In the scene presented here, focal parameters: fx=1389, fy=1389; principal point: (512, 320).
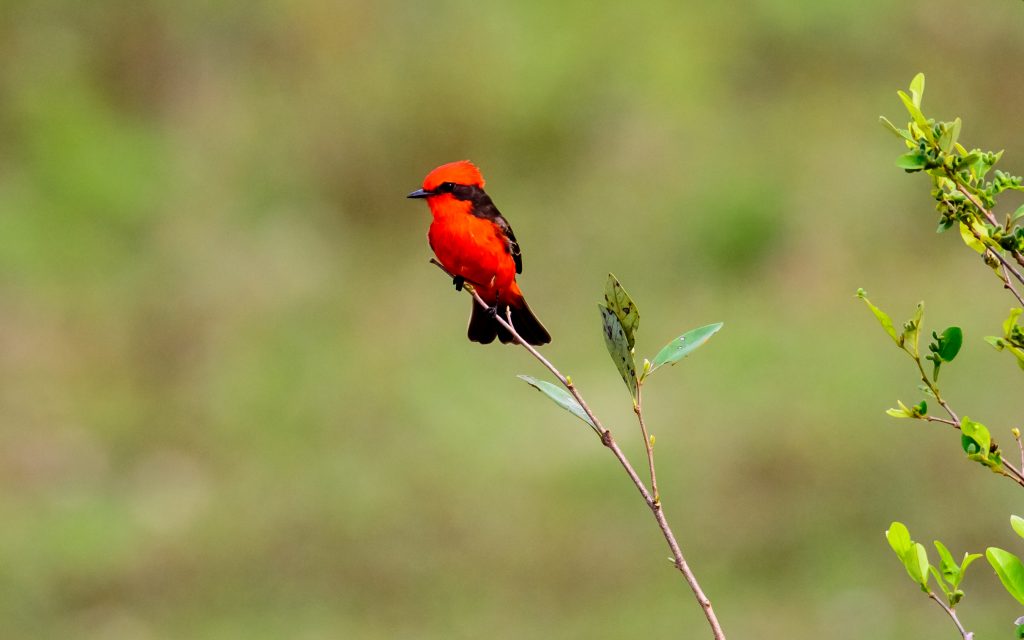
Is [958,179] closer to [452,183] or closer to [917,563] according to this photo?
[917,563]

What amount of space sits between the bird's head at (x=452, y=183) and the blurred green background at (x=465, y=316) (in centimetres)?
313

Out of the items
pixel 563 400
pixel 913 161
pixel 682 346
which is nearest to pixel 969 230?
pixel 913 161

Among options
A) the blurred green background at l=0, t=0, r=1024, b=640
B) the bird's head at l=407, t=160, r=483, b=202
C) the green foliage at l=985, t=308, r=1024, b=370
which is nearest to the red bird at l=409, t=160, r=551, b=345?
the bird's head at l=407, t=160, r=483, b=202

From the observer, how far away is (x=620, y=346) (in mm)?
1830

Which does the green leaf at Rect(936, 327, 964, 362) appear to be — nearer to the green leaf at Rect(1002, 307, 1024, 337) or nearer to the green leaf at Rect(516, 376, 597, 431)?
the green leaf at Rect(1002, 307, 1024, 337)

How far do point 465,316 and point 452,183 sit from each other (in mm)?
4743

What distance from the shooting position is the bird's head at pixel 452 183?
132 inches

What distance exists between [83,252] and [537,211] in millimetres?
2827

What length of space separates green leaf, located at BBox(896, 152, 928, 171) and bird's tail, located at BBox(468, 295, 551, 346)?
1.77 meters

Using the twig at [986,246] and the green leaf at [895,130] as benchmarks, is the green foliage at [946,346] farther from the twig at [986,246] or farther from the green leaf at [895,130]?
the green leaf at [895,130]

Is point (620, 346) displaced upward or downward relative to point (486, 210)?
downward

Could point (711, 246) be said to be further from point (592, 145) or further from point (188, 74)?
point (188, 74)

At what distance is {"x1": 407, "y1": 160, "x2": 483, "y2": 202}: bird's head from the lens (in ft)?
11.0

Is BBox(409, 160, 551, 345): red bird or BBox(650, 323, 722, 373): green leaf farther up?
BBox(409, 160, 551, 345): red bird
